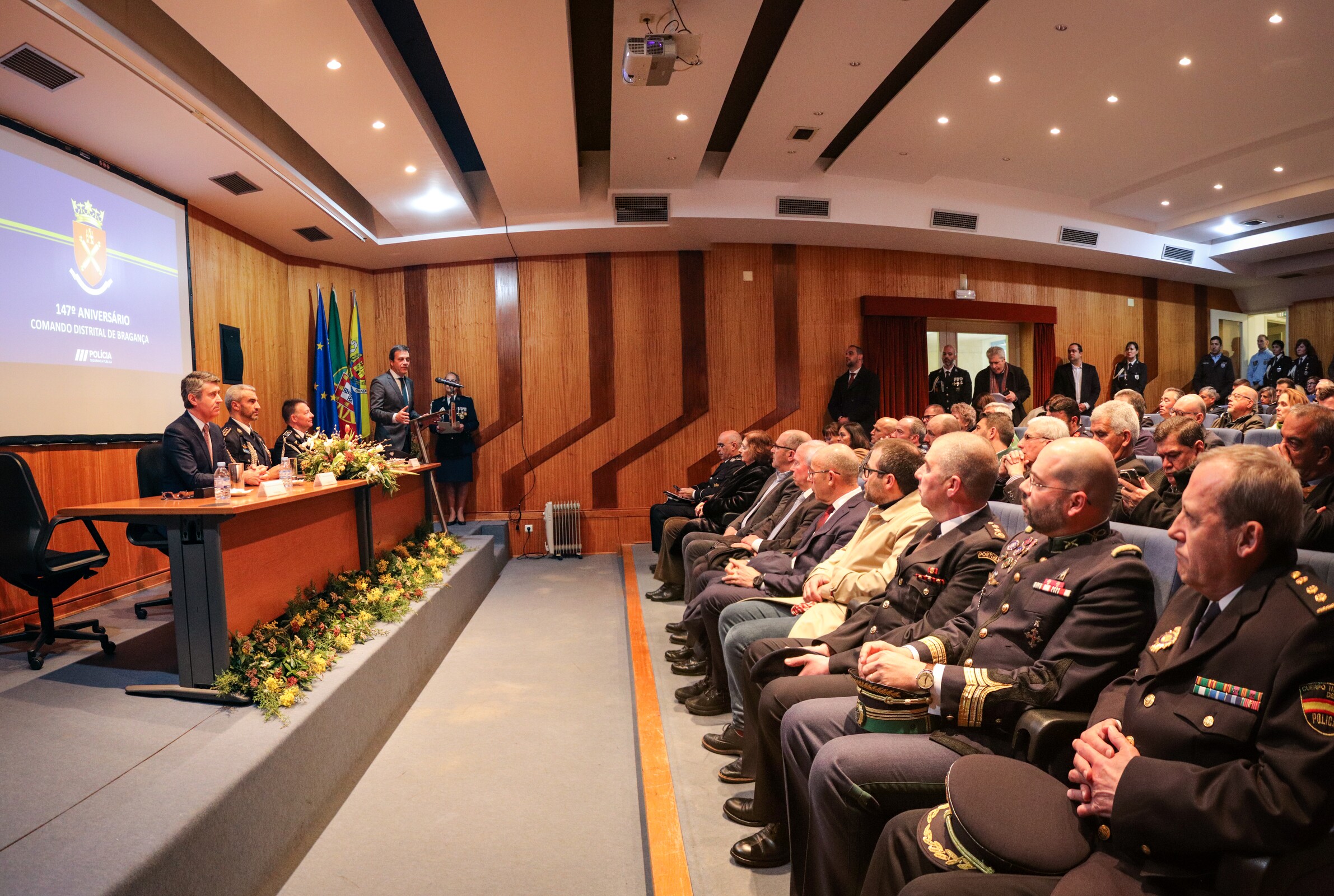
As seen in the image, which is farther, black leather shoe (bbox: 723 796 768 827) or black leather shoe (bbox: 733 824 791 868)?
black leather shoe (bbox: 723 796 768 827)

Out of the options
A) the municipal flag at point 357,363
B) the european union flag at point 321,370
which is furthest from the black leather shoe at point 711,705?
the municipal flag at point 357,363

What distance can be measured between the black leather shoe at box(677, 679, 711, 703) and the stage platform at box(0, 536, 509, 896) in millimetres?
1237

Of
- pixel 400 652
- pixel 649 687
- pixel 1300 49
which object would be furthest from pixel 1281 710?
pixel 1300 49

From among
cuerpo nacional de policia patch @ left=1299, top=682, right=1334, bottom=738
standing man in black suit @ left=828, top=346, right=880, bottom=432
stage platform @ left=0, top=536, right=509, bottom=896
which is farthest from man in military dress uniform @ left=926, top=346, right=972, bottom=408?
cuerpo nacional de policia patch @ left=1299, top=682, right=1334, bottom=738

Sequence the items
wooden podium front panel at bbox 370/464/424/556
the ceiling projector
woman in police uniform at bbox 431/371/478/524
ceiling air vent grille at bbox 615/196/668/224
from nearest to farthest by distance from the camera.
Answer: the ceiling projector, wooden podium front panel at bbox 370/464/424/556, ceiling air vent grille at bbox 615/196/668/224, woman in police uniform at bbox 431/371/478/524

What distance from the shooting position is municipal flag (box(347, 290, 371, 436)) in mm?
7305

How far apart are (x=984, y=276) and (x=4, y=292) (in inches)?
333

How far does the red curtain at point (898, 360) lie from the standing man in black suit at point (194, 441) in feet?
19.7

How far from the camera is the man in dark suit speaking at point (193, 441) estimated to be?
11.9 ft

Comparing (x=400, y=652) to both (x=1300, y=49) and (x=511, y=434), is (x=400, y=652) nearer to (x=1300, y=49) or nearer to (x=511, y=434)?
(x=511, y=434)

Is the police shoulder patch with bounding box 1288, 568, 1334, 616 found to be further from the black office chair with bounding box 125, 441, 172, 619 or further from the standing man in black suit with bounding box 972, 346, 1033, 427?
the standing man in black suit with bounding box 972, 346, 1033, 427

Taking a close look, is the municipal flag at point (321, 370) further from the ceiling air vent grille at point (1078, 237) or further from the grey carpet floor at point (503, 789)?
the ceiling air vent grille at point (1078, 237)

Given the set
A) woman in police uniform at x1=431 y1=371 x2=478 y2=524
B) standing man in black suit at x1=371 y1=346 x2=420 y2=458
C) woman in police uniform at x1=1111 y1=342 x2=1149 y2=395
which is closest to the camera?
standing man in black suit at x1=371 y1=346 x2=420 y2=458

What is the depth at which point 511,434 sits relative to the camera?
762 cm
